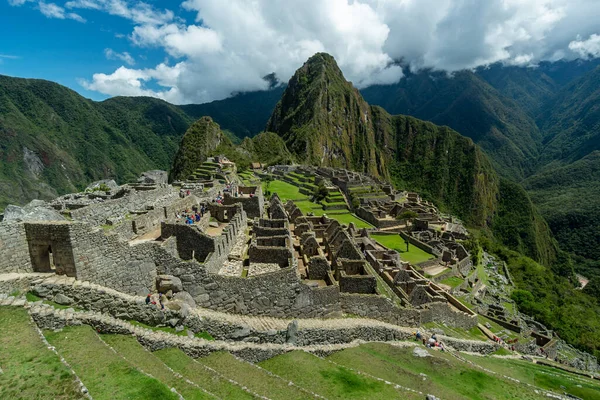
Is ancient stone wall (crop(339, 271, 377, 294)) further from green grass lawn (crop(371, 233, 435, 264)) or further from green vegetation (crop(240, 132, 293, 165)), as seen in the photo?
green vegetation (crop(240, 132, 293, 165))

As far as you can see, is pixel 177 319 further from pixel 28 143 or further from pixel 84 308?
pixel 28 143

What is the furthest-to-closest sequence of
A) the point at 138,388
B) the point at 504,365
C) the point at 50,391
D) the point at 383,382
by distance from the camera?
the point at 504,365
the point at 383,382
the point at 138,388
the point at 50,391

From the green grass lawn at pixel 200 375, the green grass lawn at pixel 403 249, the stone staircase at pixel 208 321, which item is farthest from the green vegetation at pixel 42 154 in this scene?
the green grass lawn at pixel 200 375

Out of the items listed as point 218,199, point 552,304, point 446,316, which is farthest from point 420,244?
point 218,199

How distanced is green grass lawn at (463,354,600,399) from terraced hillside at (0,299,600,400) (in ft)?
0.32

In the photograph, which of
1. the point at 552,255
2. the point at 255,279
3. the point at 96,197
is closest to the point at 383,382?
the point at 255,279

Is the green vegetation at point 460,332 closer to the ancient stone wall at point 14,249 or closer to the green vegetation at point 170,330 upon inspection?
the green vegetation at point 170,330

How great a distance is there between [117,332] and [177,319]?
6.96ft

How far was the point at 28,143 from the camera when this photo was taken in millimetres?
156375

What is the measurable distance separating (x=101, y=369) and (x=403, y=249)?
42.7 meters

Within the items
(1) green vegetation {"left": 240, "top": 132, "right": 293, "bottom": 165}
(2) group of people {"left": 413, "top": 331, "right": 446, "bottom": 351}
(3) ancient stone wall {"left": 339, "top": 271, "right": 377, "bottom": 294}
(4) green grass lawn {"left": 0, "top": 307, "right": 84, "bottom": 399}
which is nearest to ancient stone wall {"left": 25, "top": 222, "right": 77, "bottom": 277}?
(4) green grass lawn {"left": 0, "top": 307, "right": 84, "bottom": 399}

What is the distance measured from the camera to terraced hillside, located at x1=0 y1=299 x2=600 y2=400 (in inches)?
334

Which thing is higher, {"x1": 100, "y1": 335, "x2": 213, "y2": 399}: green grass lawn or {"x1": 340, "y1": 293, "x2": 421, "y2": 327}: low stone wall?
{"x1": 100, "y1": 335, "x2": 213, "y2": 399}: green grass lawn

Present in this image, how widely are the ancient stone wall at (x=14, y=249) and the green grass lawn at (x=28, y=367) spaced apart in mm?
2378
